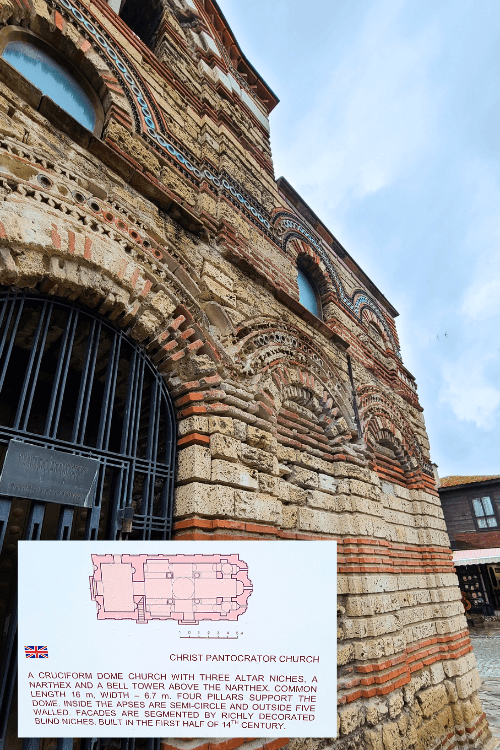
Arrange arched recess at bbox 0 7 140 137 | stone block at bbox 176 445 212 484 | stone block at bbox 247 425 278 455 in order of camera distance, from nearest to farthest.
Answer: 1. stone block at bbox 176 445 212 484
2. stone block at bbox 247 425 278 455
3. arched recess at bbox 0 7 140 137

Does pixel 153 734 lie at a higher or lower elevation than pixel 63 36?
lower

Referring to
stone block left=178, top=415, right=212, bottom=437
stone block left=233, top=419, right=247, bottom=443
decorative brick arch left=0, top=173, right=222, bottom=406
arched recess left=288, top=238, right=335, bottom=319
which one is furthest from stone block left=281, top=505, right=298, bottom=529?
arched recess left=288, top=238, right=335, bottom=319

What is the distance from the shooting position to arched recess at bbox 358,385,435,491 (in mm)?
5075

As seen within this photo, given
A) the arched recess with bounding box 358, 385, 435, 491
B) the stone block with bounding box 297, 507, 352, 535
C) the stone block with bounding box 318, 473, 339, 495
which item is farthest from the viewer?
the arched recess with bounding box 358, 385, 435, 491

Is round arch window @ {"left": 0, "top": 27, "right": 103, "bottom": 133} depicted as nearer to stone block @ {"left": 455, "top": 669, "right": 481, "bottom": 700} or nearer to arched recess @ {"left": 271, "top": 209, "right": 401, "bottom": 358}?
arched recess @ {"left": 271, "top": 209, "right": 401, "bottom": 358}

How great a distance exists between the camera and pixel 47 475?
69.6 inches

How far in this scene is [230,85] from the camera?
5.17 m

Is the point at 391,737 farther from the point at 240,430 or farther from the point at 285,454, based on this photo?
the point at 240,430

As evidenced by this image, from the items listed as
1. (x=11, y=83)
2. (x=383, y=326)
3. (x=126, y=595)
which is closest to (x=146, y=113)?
(x=11, y=83)

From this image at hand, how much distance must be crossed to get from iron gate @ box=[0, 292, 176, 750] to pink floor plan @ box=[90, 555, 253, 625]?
0.50m

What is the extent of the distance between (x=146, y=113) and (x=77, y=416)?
2921mm

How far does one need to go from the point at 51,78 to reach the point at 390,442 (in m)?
5.39

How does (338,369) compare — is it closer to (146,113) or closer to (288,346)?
(288,346)

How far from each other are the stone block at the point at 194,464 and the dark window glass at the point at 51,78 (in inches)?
97.6
